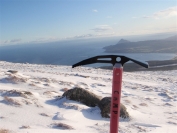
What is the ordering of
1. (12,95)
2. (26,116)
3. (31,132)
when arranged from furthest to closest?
(12,95), (26,116), (31,132)

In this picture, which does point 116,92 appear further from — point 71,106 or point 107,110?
point 71,106

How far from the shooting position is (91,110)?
7.59 meters

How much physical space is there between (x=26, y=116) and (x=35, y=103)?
1.32 m

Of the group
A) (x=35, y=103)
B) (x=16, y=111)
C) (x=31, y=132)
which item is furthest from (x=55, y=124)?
(x=35, y=103)

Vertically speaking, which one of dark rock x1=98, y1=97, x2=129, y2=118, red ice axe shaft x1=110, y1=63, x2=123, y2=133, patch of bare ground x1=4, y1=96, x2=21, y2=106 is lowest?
dark rock x1=98, y1=97, x2=129, y2=118

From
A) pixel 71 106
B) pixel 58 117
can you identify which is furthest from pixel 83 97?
pixel 58 117

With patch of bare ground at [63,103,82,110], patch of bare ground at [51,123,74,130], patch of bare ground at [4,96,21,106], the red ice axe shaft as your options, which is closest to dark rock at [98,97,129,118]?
patch of bare ground at [63,103,82,110]

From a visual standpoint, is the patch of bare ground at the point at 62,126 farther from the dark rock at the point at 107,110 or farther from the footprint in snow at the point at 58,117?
the dark rock at the point at 107,110

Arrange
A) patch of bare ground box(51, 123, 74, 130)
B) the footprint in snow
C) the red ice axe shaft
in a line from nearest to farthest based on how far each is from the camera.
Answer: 1. the red ice axe shaft
2. patch of bare ground box(51, 123, 74, 130)
3. the footprint in snow

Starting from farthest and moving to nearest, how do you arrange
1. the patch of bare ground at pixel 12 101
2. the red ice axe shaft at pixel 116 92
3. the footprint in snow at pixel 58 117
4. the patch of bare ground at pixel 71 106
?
the patch of bare ground at pixel 71 106 < the patch of bare ground at pixel 12 101 < the footprint in snow at pixel 58 117 < the red ice axe shaft at pixel 116 92

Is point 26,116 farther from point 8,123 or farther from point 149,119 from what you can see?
point 149,119

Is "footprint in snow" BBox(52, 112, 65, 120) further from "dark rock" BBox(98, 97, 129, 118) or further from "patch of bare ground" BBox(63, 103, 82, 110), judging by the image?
"dark rock" BBox(98, 97, 129, 118)

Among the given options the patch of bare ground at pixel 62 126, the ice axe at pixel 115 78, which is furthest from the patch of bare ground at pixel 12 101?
the ice axe at pixel 115 78

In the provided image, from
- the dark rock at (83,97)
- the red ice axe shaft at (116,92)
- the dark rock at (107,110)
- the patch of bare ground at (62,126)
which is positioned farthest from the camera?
the dark rock at (83,97)
